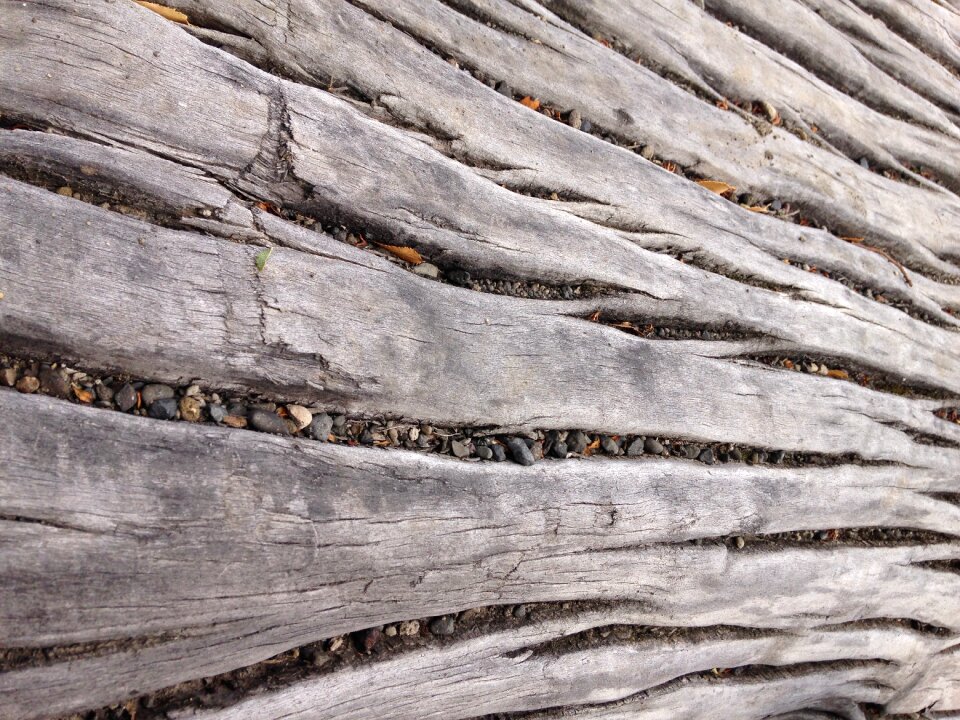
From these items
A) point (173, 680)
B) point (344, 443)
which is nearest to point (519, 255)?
point (344, 443)

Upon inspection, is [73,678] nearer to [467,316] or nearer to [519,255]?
[467,316]

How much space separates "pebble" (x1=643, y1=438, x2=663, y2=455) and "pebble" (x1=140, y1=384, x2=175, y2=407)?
5.94ft

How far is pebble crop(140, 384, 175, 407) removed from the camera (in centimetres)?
209

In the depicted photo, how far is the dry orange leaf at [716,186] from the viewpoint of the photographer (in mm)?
3467

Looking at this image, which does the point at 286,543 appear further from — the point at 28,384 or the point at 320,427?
→ the point at 28,384

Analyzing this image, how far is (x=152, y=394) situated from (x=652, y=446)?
1.88 m

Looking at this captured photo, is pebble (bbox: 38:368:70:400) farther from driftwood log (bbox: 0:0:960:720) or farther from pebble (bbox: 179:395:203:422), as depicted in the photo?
pebble (bbox: 179:395:203:422)

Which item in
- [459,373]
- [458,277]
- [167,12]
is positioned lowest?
[459,373]

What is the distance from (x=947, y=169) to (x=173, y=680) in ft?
16.5

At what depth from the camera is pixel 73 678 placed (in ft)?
6.38

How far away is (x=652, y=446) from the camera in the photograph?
297cm

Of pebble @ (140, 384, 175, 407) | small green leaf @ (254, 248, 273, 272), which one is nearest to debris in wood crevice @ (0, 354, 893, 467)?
pebble @ (140, 384, 175, 407)

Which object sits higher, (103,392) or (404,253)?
(404,253)

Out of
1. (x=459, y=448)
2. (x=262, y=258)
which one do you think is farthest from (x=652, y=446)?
(x=262, y=258)
